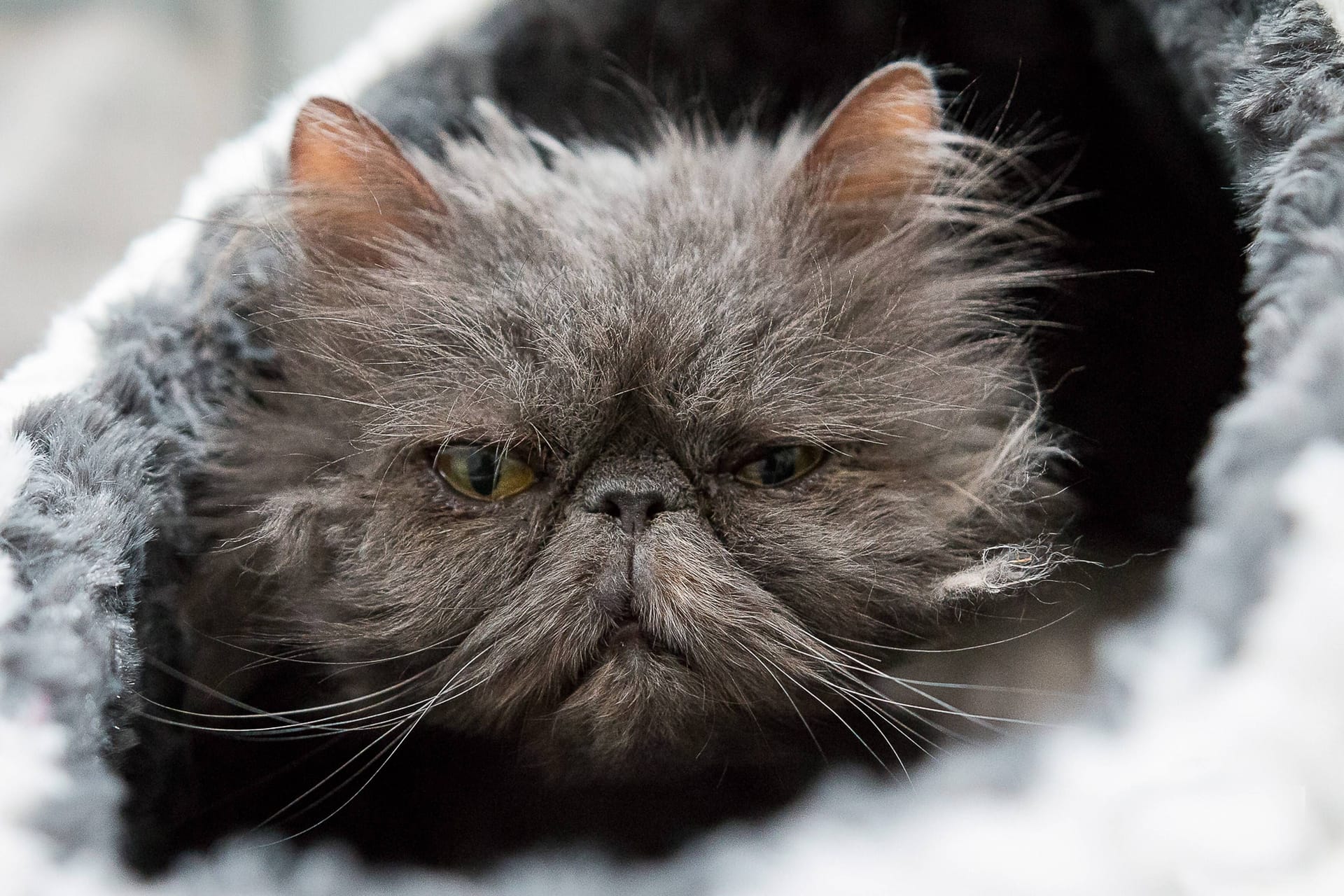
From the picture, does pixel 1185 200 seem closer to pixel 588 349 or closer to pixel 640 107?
pixel 640 107

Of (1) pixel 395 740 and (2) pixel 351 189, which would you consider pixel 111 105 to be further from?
(1) pixel 395 740

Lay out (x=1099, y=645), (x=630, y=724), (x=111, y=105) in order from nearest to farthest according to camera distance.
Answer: (x=630, y=724) < (x=1099, y=645) < (x=111, y=105)

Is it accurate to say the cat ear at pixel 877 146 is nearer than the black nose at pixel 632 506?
No

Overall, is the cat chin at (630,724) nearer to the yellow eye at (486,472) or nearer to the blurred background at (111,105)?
Result: the yellow eye at (486,472)

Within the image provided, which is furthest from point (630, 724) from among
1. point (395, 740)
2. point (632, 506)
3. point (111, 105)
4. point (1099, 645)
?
point (111, 105)

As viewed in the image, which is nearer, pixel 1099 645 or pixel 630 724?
pixel 630 724

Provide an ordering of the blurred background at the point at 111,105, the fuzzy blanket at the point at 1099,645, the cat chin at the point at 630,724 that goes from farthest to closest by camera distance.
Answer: the blurred background at the point at 111,105 < the cat chin at the point at 630,724 < the fuzzy blanket at the point at 1099,645

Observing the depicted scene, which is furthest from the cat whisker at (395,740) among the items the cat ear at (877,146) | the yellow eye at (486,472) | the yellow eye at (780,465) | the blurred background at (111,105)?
the blurred background at (111,105)
